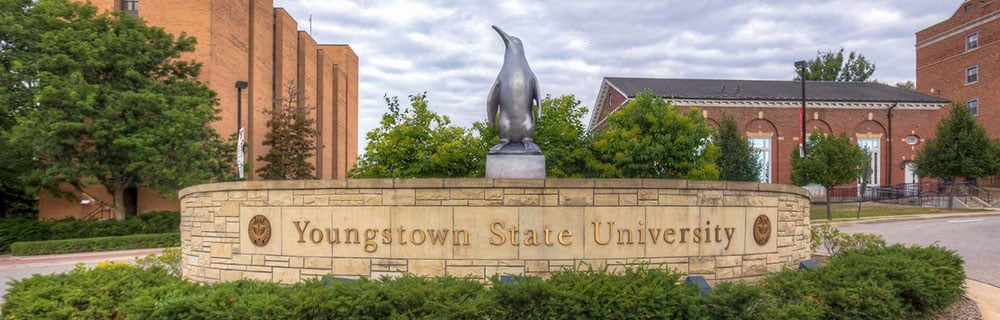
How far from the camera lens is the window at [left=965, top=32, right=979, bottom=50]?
47.1 m

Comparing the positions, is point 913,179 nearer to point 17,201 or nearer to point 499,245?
point 499,245

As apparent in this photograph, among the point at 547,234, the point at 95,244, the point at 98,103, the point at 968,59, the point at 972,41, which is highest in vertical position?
the point at 972,41

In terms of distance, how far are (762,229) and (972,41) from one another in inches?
1975

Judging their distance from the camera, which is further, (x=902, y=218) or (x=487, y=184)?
(x=902, y=218)

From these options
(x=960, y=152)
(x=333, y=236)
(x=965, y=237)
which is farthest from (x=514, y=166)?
(x=960, y=152)

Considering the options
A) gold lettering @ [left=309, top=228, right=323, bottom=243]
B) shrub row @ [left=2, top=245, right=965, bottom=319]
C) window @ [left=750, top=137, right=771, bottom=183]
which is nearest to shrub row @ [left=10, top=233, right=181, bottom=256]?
shrub row @ [left=2, top=245, right=965, bottom=319]

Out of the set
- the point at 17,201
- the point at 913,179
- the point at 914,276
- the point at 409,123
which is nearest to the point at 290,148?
the point at 409,123

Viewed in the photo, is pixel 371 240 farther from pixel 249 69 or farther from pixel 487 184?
pixel 249 69

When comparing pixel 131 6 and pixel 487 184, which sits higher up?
pixel 131 6

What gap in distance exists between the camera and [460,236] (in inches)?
320

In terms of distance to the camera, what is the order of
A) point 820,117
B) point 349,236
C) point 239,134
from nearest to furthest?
point 349,236 → point 239,134 → point 820,117

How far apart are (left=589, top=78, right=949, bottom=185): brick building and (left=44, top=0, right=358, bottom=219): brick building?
21089 millimetres

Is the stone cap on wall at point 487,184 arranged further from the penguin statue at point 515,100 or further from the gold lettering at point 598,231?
the penguin statue at point 515,100

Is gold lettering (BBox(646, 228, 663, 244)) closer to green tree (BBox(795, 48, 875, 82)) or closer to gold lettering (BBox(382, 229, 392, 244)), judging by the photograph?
gold lettering (BBox(382, 229, 392, 244))
